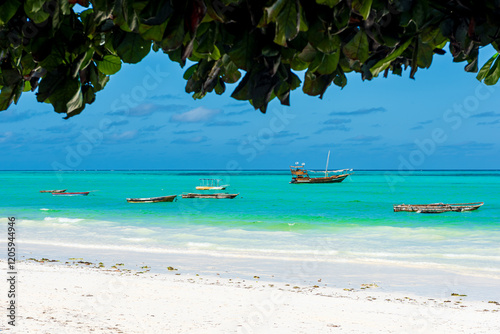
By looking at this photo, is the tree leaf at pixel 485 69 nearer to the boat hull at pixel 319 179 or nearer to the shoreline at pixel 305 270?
the shoreline at pixel 305 270

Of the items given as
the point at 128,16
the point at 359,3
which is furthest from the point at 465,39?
the point at 128,16

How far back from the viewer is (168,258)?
54.2ft

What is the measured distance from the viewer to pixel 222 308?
8867mm

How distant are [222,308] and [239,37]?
8.26m

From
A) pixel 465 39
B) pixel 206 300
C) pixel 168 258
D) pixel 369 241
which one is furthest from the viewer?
pixel 369 241

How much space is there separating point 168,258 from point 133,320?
Result: 8746mm

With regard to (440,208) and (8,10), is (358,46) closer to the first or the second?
(8,10)

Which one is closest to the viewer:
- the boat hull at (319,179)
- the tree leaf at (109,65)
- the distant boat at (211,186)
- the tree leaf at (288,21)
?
the tree leaf at (288,21)

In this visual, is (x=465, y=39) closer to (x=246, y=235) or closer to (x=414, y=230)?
(x=246, y=235)

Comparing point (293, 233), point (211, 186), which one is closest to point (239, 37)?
point (293, 233)

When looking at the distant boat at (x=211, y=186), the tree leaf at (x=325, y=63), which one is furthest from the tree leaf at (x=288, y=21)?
the distant boat at (x=211, y=186)

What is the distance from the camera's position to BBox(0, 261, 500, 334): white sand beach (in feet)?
25.1

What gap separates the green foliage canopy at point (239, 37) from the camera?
109cm

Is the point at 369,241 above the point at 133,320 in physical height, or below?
above
